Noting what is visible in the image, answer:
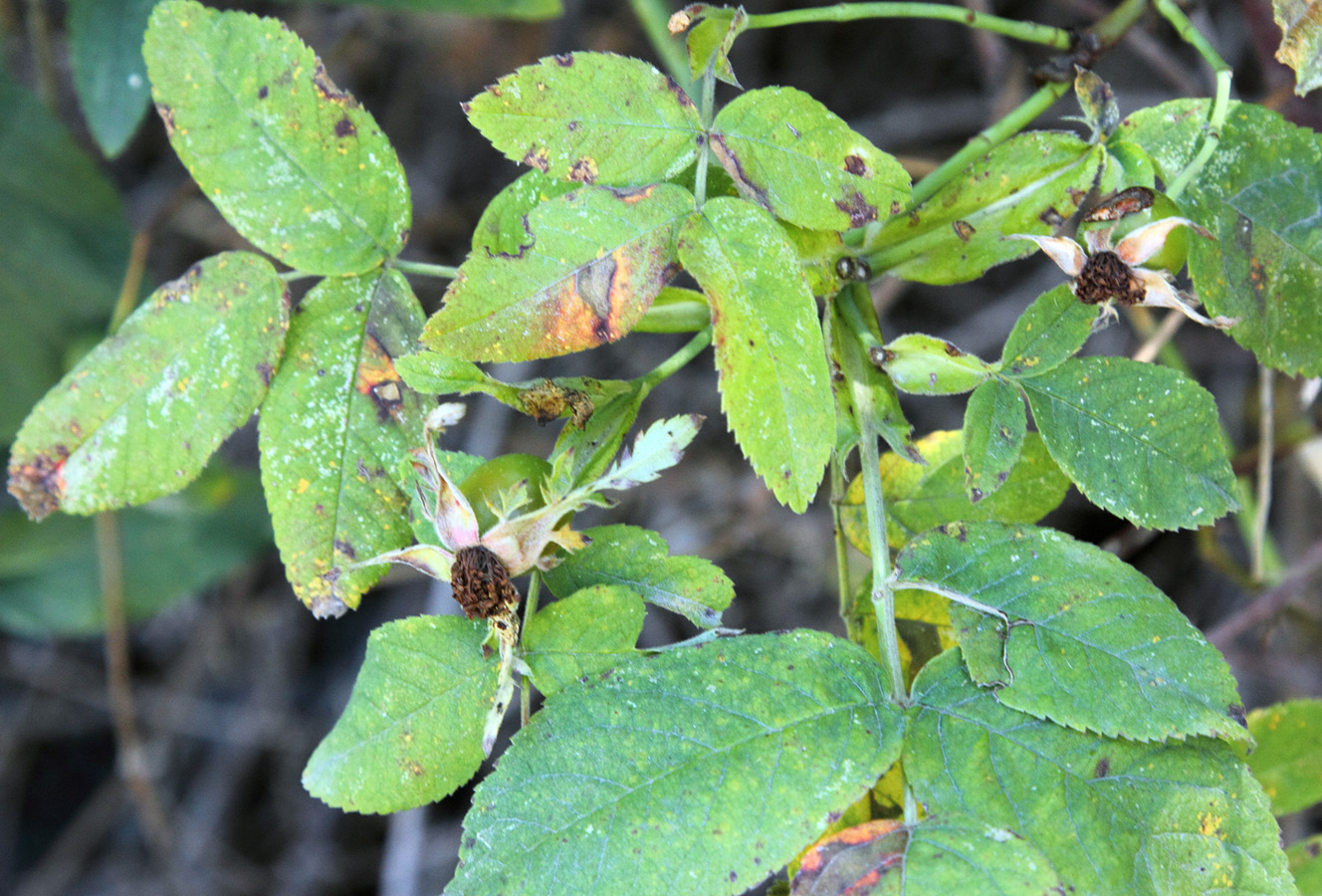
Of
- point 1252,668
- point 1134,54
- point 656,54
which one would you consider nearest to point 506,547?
point 1252,668

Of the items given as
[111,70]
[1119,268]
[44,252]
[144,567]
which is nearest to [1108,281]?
[1119,268]

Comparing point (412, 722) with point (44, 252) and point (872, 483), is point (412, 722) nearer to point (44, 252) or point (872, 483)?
point (872, 483)

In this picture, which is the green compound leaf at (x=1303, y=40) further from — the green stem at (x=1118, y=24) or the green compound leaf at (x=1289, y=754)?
the green compound leaf at (x=1289, y=754)

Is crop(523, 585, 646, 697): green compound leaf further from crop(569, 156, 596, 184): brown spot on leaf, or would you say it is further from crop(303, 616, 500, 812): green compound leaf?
crop(569, 156, 596, 184): brown spot on leaf

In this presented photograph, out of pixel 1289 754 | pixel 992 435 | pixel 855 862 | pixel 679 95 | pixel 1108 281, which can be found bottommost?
pixel 1289 754

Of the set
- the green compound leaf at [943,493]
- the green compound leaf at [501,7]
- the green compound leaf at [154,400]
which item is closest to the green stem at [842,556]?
the green compound leaf at [943,493]

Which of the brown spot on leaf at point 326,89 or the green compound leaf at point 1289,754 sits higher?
the brown spot on leaf at point 326,89

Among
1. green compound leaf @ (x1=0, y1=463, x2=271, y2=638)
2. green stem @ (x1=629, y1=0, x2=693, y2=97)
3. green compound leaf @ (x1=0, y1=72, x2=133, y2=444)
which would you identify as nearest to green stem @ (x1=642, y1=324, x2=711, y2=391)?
green stem @ (x1=629, y1=0, x2=693, y2=97)
